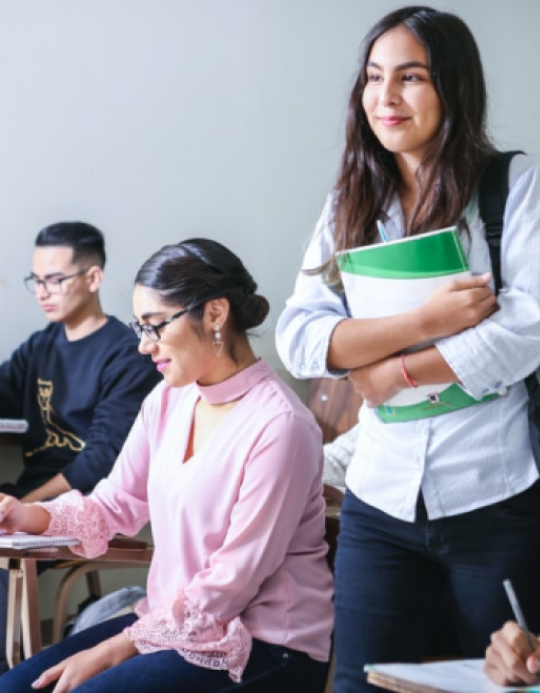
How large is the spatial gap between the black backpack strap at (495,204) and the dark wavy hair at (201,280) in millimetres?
632

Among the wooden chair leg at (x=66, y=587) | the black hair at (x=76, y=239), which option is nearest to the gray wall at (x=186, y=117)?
the black hair at (x=76, y=239)

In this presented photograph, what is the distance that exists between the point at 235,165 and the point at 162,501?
5.84 ft

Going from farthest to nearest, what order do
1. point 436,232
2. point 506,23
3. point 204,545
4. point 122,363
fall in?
point 506,23 → point 122,363 → point 204,545 → point 436,232

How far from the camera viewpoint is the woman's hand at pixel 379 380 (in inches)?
53.6

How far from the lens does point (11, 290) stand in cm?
324

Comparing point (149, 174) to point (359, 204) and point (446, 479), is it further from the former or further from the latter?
point (446, 479)

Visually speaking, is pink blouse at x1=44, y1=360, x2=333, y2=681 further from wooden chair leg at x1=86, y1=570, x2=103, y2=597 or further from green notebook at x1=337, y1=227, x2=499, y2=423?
wooden chair leg at x1=86, y1=570, x2=103, y2=597

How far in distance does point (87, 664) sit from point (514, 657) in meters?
0.85

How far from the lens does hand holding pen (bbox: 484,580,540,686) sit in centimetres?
108

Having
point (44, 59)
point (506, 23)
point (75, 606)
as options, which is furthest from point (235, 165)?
point (75, 606)

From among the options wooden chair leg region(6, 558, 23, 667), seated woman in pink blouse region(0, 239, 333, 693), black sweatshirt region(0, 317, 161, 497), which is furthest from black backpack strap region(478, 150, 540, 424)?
black sweatshirt region(0, 317, 161, 497)

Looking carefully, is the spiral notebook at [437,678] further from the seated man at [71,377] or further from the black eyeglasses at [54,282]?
the black eyeglasses at [54,282]

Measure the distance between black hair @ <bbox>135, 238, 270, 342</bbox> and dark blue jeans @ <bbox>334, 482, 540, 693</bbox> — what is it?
0.58m

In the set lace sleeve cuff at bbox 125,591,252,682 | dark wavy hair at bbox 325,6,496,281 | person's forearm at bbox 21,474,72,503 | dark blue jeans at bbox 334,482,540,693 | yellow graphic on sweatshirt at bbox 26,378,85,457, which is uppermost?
dark wavy hair at bbox 325,6,496,281
